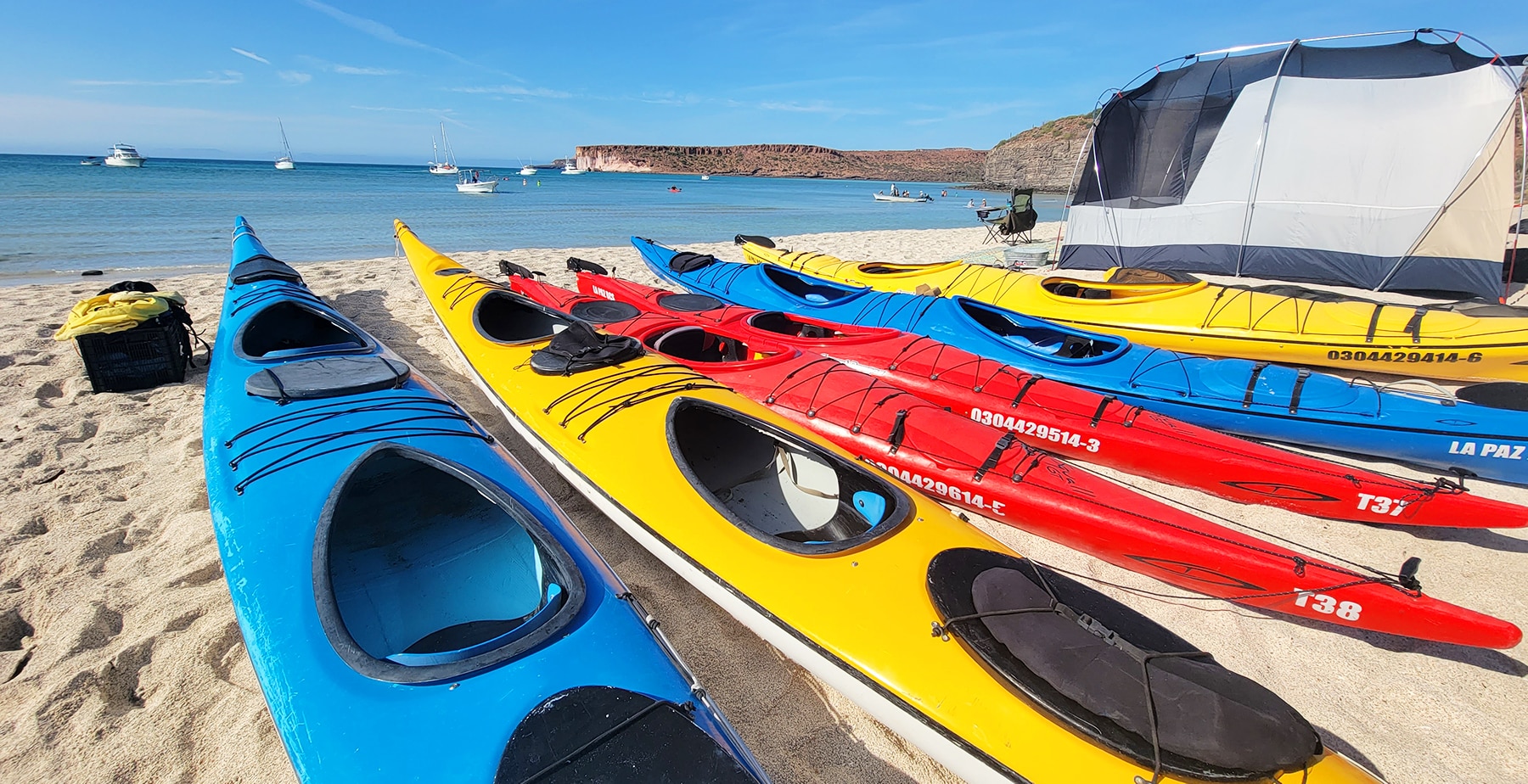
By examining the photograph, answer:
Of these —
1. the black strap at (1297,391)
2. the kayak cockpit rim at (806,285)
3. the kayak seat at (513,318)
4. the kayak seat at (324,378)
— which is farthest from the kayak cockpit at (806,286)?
the kayak seat at (324,378)

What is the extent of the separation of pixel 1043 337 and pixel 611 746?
5584mm

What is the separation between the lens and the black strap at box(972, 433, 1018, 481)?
3471 mm

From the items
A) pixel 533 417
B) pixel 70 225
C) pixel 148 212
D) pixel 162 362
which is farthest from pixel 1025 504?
pixel 148 212

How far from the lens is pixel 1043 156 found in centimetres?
5309

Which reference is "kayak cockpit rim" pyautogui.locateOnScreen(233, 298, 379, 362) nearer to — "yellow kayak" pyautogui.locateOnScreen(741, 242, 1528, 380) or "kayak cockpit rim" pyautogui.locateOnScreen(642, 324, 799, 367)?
"kayak cockpit rim" pyautogui.locateOnScreen(642, 324, 799, 367)

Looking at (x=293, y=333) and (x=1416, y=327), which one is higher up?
(x=1416, y=327)

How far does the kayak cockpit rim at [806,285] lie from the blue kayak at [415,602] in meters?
4.68

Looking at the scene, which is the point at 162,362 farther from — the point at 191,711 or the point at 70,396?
the point at 191,711

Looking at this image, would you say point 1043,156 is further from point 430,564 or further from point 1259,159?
point 430,564

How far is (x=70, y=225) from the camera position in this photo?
14461mm

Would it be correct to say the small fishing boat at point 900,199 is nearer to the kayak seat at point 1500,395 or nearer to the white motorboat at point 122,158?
the kayak seat at point 1500,395

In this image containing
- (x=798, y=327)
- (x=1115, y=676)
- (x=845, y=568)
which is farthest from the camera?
(x=798, y=327)

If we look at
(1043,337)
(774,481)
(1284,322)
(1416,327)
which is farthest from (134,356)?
(1416,327)

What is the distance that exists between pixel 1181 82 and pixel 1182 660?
10.8 metres
